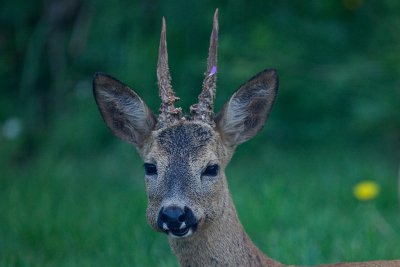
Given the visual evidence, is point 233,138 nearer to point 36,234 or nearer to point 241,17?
point 36,234

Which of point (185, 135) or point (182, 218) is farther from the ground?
point (185, 135)

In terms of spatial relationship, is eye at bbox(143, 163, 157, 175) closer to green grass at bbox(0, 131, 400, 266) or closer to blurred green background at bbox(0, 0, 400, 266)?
green grass at bbox(0, 131, 400, 266)

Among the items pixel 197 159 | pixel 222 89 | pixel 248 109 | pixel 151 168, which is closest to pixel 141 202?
pixel 222 89

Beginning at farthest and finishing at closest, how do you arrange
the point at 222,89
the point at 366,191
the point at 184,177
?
1. the point at 222,89
2. the point at 366,191
3. the point at 184,177

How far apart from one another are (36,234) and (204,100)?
7.14 ft

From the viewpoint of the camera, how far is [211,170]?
4.23 m

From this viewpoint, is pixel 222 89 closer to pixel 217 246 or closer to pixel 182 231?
pixel 217 246

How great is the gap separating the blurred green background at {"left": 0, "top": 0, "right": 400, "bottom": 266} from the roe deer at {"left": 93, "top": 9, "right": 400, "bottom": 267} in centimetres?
216

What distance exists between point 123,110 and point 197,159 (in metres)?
0.59

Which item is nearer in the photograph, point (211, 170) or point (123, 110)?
point (211, 170)

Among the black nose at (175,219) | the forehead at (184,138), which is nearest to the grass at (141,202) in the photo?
the forehead at (184,138)

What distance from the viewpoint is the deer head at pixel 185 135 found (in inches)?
161

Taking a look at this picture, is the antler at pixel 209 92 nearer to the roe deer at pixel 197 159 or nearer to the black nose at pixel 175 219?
the roe deer at pixel 197 159

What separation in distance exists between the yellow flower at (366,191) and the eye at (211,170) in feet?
7.83
